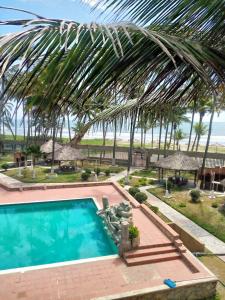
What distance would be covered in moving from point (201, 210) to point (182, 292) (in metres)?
9.74

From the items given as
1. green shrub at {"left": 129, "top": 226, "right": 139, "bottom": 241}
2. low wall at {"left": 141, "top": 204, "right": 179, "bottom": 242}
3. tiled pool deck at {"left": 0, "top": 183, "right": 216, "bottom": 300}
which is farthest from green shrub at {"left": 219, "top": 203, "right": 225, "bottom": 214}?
green shrub at {"left": 129, "top": 226, "right": 139, "bottom": 241}

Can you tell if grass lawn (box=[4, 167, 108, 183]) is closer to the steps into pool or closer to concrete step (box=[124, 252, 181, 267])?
the steps into pool

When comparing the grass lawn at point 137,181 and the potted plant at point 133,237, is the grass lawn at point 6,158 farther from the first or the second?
the potted plant at point 133,237

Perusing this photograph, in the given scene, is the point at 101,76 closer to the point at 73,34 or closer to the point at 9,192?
the point at 73,34

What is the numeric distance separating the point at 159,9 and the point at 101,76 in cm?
68

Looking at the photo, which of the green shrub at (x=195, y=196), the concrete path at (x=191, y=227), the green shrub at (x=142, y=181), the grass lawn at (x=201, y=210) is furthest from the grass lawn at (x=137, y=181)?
the green shrub at (x=195, y=196)

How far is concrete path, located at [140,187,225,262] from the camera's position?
13.6m

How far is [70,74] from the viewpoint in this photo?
159 centimetres

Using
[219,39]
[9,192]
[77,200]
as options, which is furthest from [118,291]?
[9,192]

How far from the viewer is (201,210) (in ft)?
61.1

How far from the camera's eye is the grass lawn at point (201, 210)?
15.8 meters

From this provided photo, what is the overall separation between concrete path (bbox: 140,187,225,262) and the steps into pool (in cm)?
205

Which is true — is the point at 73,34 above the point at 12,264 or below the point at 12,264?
above

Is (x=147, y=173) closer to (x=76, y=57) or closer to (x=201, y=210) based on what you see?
(x=201, y=210)
